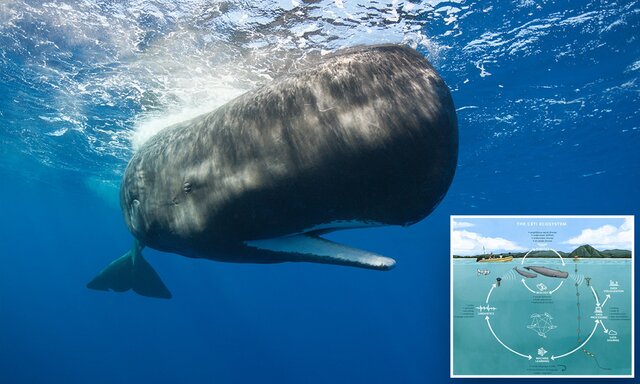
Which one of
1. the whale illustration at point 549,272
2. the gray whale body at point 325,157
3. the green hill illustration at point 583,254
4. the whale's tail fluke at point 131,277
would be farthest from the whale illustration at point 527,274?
the gray whale body at point 325,157

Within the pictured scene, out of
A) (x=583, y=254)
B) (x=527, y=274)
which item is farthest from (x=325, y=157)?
(x=583, y=254)

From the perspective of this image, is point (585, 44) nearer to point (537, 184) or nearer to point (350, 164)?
point (350, 164)

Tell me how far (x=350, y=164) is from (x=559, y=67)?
14559 mm

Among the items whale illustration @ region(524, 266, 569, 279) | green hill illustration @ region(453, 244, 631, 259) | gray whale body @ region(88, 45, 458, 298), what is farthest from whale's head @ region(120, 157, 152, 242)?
whale illustration @ region(524, 266, 569, 279)

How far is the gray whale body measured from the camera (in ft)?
7.61

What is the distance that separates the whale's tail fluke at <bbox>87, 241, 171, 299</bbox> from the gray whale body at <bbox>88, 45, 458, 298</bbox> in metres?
6.15

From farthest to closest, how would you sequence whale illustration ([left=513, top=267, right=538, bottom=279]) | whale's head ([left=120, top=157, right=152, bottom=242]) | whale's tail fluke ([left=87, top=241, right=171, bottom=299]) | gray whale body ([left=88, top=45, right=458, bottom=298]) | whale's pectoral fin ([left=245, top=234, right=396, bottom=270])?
whale illustration ([left=513, top=267, right=538, bottom=279]), whale's tail fluke ([left=87, top=241, right=171, bottom=299]), whale's head ([left=120, top=157, right=152, bottom=242]), whale's pectoral fin ([left=245, top=234, right=396, bottom=270]), gray whale body ([left=88, top=45, right=458, bottom=298])

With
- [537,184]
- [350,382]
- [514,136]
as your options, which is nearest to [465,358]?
[514,136]

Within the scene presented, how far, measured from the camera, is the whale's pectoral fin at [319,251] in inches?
111

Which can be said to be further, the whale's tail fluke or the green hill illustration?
the green hill illustration

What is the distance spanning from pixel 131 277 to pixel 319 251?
7362mm

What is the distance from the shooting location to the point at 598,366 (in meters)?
12.2

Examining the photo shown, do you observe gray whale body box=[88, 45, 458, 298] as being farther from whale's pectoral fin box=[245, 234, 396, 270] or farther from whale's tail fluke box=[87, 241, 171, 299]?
whale's tail fluke box=[87, 241, 171, 299]

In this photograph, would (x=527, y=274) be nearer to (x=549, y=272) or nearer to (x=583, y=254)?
(x=549, y=272)
